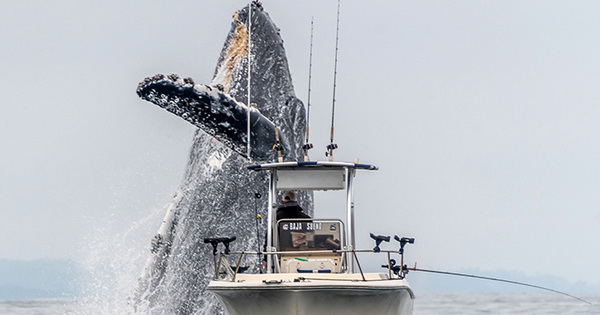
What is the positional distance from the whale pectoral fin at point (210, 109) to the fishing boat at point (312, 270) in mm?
2105

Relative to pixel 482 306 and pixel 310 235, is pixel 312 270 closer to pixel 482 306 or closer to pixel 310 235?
pixel 310 235

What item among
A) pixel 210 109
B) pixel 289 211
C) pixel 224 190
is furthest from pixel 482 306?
pixel 289 211

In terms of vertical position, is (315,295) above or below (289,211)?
below

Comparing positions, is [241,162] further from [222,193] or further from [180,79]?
[180,79]

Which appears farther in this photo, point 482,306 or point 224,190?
point 482,306

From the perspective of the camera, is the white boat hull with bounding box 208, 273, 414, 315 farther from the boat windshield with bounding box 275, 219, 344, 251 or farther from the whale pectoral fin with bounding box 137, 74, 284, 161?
the whale pectoral fin with bounding box 137, 74, 284, 161

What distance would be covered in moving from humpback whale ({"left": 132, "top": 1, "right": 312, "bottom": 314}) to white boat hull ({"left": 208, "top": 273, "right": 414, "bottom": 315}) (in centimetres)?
438

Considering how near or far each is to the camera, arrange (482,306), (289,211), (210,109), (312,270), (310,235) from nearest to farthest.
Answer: (312,270)
(310,235)
(289,211)
(210,109)
(482,306)

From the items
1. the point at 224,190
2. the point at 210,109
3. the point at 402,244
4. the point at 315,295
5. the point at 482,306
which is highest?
the point at 210,109

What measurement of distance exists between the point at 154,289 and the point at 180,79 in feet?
11.7

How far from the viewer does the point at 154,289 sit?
54.4 feet

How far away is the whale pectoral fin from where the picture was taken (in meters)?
14.2

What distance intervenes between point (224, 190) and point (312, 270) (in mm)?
4463

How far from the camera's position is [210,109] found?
14398mm
